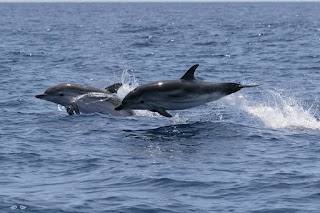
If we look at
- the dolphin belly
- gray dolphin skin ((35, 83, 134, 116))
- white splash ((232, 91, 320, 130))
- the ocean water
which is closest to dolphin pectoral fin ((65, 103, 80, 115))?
gray dolphin skin ((35, 83, 134, 116))

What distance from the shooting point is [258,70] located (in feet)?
116

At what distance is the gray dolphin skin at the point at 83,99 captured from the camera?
69.6ft

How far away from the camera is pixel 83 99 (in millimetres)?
21312

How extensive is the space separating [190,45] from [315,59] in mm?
14335

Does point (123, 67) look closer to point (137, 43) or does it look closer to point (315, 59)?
point (315, 59)

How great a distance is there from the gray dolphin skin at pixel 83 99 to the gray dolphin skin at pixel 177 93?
230 centimetres

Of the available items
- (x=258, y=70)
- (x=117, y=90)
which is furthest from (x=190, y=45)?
(x=117, y=90)

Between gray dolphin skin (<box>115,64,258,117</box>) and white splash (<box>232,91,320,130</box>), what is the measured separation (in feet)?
5.81

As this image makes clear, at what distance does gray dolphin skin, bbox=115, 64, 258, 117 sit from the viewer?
1861 centimetres

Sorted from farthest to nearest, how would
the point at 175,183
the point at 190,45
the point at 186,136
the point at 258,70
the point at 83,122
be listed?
the point at 190,45 → the point at 258,70 → the point at 83,122 → the point at 186,136 → the point at 175,183

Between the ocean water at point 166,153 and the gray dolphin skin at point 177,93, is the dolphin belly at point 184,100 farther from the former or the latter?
the ocean water at point 166,153

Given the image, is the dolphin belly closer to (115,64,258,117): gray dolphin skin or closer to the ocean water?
(115,64,258,117): gray dolphin skin

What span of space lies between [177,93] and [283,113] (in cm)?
396

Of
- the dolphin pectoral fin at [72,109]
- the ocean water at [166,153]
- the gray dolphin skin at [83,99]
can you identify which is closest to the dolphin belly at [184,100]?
the ocean water at [166,153]
